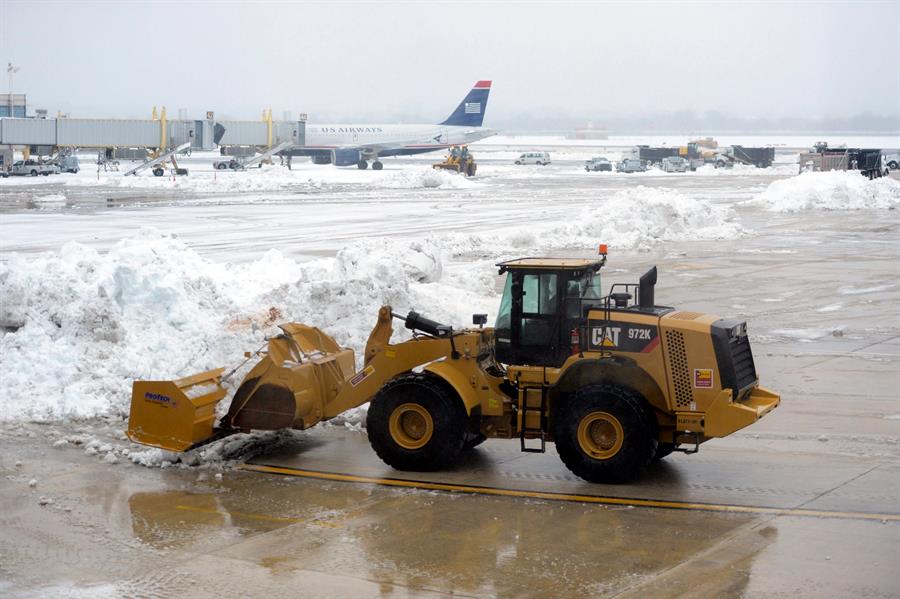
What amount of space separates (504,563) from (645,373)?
2.62m

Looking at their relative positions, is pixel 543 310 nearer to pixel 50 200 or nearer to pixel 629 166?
pixel 50 200

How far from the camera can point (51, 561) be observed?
29.6 ft

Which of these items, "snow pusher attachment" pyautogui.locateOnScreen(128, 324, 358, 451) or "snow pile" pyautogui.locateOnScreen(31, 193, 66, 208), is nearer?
"snow pusher attachment" pyautogui.locateOnScreen(128, 324, 358, 451)

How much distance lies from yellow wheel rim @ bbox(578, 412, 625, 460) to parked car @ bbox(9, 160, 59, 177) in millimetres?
78053

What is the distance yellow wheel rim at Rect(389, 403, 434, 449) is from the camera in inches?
446

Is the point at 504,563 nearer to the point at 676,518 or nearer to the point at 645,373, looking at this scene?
the point at 676,518

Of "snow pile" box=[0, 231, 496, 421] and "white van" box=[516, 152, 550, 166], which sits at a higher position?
"white van" box=[516, 152, 550, 166]

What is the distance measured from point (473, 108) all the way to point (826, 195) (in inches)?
2379

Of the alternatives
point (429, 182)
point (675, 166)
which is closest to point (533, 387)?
point (429, 182)

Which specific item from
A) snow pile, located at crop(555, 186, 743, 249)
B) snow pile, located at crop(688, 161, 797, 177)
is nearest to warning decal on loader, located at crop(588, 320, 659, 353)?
snow pile, located at crop(555, 186, 743, 249)

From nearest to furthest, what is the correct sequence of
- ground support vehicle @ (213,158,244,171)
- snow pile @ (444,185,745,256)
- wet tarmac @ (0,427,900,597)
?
wet tarmac @ (0,427,900,597), snow pile @ (444,185,745,256), ground support vehicle @ (213,158,244,171)

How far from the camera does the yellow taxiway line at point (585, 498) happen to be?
10.2 metres

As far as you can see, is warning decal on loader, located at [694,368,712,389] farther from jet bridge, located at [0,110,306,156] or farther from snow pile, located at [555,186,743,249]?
jet bridge, located at [0,110,306,156]

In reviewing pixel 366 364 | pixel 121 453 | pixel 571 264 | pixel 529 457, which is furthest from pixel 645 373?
pixel 121 453
